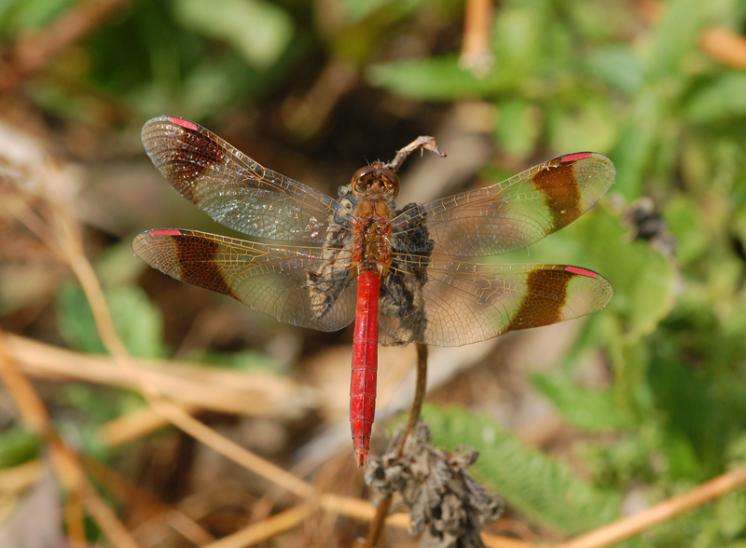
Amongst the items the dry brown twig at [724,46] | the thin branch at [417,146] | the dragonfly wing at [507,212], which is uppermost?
the dry brown twig at [724,46]

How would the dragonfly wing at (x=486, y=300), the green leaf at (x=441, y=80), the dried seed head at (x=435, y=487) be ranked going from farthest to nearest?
the green leaf at (x=441, y=80) → the dragonfly wing at (x=486, y=300) → the dried seed head at (x=435, y=487)

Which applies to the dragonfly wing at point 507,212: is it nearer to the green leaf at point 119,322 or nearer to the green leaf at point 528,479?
the green leaf at point 528,479

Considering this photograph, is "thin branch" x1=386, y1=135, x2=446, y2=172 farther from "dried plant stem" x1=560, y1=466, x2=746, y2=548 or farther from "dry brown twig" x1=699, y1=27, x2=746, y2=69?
"dry brown twig" x1=699, y1=27, x2=746, y2=69

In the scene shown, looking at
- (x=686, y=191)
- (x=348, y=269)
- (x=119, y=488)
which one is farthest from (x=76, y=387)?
(x=686, y=191)

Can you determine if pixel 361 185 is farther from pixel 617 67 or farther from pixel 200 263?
pixel 617 67

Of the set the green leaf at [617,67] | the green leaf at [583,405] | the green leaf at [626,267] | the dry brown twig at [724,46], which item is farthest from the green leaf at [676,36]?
the green leaf at [583,405]

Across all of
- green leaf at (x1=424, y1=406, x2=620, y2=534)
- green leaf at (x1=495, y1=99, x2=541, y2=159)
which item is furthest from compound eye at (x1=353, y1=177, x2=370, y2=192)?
green leaf at (x1=495, y1=99, x2=541, y2=159)

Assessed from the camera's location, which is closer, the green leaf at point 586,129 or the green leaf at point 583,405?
the green leaf at point 583,405
